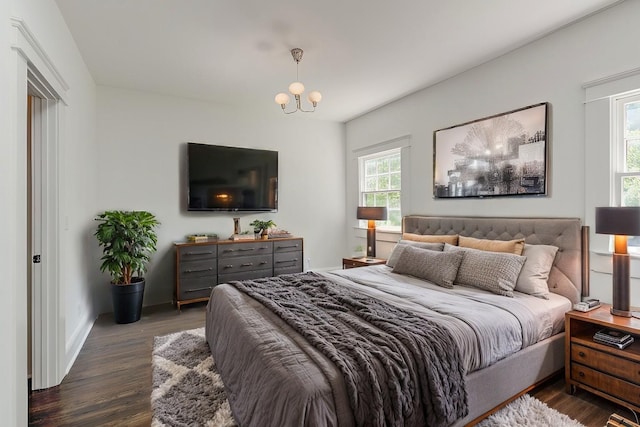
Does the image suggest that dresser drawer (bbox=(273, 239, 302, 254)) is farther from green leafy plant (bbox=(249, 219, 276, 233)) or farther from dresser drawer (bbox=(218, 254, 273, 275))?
green leafy plant (bbox=(249, 219, 276, 233))

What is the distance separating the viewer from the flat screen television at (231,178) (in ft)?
14.3

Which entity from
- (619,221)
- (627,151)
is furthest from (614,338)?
(627,151)

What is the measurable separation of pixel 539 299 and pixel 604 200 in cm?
92

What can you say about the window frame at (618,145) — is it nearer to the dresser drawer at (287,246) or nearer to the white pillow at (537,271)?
the white pillow at (537,271)

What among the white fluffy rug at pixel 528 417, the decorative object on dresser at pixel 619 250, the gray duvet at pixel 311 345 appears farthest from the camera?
the decorative object on dresser at pixel 619 250

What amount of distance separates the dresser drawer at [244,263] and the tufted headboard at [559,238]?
2.71 metres

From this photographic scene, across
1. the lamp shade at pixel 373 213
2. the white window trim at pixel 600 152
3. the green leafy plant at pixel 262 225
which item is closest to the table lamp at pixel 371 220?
the lamp shade at pixel 373 213

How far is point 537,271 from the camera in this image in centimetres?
256

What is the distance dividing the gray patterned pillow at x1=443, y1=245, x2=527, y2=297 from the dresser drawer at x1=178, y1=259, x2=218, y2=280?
9.45ft

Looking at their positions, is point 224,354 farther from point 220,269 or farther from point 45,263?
point 220,269

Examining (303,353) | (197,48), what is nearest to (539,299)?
(303,353)

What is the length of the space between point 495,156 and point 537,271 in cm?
124

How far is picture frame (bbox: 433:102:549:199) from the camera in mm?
2881

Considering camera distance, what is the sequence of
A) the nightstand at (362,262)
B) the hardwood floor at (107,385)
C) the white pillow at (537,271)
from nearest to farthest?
1. the hardwood floor at (107,385)
2. the white pillow at (537,271)
3. the nightstand at (362,262)
